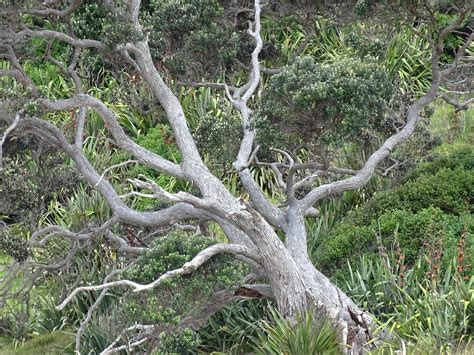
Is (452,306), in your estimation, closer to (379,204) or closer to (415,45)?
(379,204)

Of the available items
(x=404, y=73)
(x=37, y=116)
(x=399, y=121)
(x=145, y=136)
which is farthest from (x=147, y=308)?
(x=404, y=73)

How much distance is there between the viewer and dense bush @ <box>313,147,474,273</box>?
10.8m

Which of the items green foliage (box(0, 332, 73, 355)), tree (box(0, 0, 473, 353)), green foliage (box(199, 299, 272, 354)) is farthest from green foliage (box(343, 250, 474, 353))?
green foliage (box(0, 332, 73, 355))

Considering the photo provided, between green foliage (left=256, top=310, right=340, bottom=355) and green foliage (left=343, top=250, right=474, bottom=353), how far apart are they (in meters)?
0.63

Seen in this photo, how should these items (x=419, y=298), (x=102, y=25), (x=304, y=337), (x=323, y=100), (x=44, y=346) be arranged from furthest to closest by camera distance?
(x=44, y=346), (x=102, y=25), (x=419, y=298), (x=323, y=100), (x=304, y=337)

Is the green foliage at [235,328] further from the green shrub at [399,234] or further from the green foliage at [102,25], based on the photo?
the green foliage at [102,25]

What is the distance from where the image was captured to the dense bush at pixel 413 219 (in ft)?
35.4

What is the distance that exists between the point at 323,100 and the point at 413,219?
8.50 ft

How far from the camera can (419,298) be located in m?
9.67

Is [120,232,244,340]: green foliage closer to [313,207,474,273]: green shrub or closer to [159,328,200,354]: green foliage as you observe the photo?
[159,328,200,354]: green foliage

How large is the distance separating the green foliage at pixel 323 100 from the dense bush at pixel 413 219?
1.79 m

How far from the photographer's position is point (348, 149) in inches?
567

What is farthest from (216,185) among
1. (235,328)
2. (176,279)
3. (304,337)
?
(304,337)

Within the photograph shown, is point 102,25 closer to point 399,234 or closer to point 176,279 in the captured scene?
point 176,279
